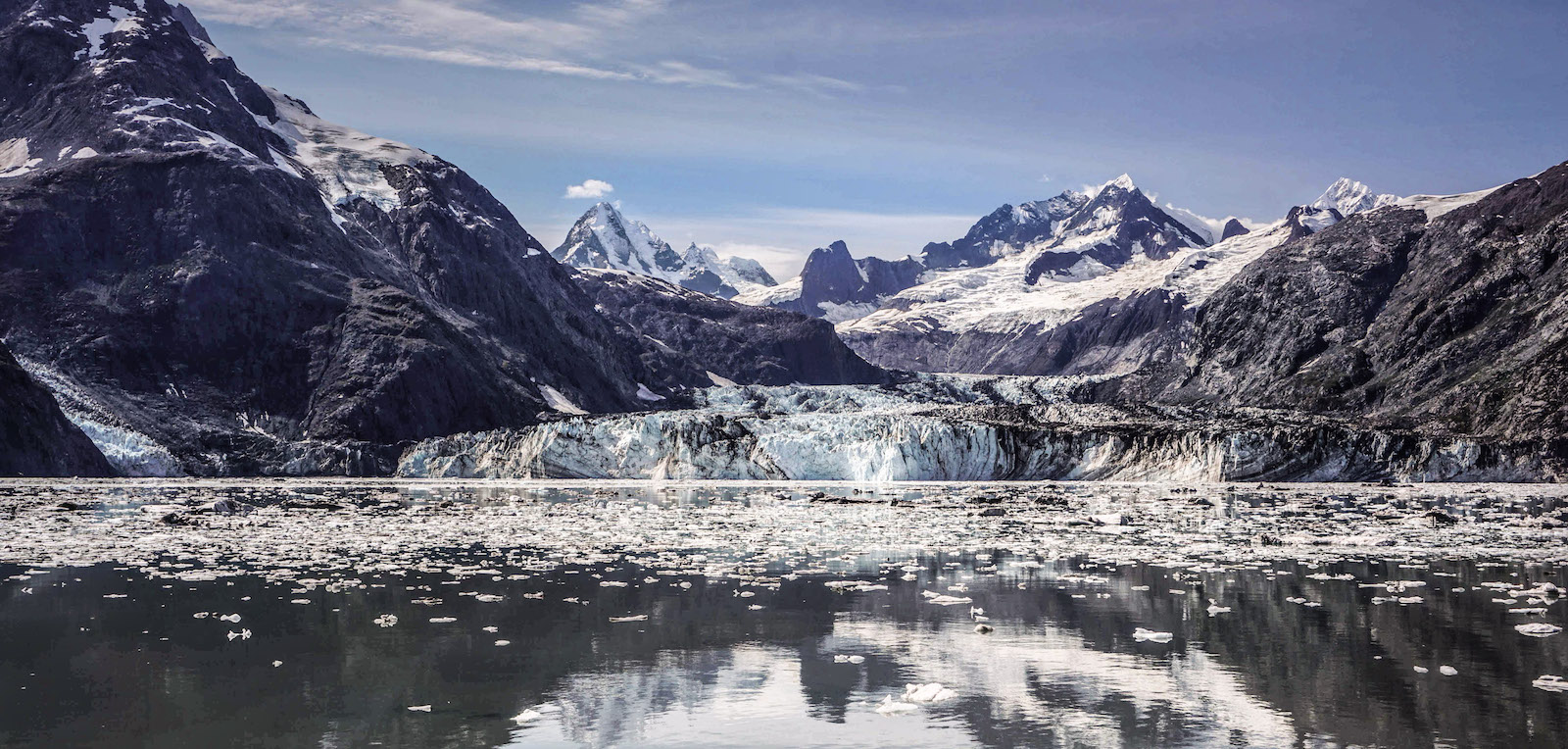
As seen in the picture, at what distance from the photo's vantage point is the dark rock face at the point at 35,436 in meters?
108

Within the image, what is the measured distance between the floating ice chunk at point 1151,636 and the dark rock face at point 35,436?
112408 mm

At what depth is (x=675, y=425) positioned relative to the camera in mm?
109438

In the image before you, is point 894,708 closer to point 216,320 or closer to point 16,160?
point 216,320

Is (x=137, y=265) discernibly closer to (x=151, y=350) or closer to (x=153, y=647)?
(x=151, y=350)

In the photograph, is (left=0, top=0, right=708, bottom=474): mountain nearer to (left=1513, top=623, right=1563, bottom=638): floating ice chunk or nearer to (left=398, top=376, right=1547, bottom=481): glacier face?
(left=398, top=376, right=1547, bottom=481): glacier face

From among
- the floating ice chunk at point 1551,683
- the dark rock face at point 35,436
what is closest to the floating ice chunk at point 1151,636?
the floating ice chunk at point 1551,683

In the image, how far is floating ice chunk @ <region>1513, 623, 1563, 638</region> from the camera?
19672 mm

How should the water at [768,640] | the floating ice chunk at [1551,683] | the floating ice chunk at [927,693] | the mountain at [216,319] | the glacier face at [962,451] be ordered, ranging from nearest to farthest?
the water at [768,640] < the floating ice chunk at [927,693] < the floating ice chunk at [1551,683] < the glacier face at [962,451] < the mountain at [216,319]

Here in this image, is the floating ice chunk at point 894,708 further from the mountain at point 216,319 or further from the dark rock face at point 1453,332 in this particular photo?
the mountain at point 216,319

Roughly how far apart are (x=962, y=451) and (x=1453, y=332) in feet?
305

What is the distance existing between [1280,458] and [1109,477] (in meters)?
13.6

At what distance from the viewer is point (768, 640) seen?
1972cm

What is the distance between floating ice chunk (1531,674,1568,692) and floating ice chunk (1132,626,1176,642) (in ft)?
16.8

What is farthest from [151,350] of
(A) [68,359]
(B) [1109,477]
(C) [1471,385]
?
(C) [1471,385]
